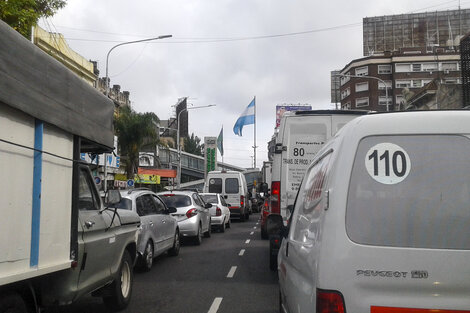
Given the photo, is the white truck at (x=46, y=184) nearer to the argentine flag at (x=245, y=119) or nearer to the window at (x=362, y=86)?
the argentine flag at (x=245, y=119)

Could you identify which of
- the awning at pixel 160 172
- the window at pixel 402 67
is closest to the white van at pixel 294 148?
the awning at pixel 160 172

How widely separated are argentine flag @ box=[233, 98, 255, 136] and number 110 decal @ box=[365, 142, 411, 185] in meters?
41.3

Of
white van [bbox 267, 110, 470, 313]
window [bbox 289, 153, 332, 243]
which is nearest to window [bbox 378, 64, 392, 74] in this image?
window [bbox 289, 153, 332, 243]

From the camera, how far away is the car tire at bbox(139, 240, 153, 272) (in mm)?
9385

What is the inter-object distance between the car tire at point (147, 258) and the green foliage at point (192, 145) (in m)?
80.3

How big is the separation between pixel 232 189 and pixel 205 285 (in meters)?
18.2

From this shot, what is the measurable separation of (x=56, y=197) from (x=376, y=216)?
269 centimetres

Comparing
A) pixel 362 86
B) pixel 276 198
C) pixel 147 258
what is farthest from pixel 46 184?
pixel 362 86

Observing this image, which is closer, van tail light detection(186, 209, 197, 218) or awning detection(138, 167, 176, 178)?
van tail light detection(186, 209, 197, 218)

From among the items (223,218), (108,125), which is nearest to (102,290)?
(108,125)

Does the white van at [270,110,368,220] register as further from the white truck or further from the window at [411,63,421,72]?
→ the window at [411,63,421,72]

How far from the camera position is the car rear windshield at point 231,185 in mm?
26500

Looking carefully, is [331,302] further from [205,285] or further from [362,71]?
[362,71]

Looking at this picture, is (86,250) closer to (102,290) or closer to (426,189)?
(102,290)
